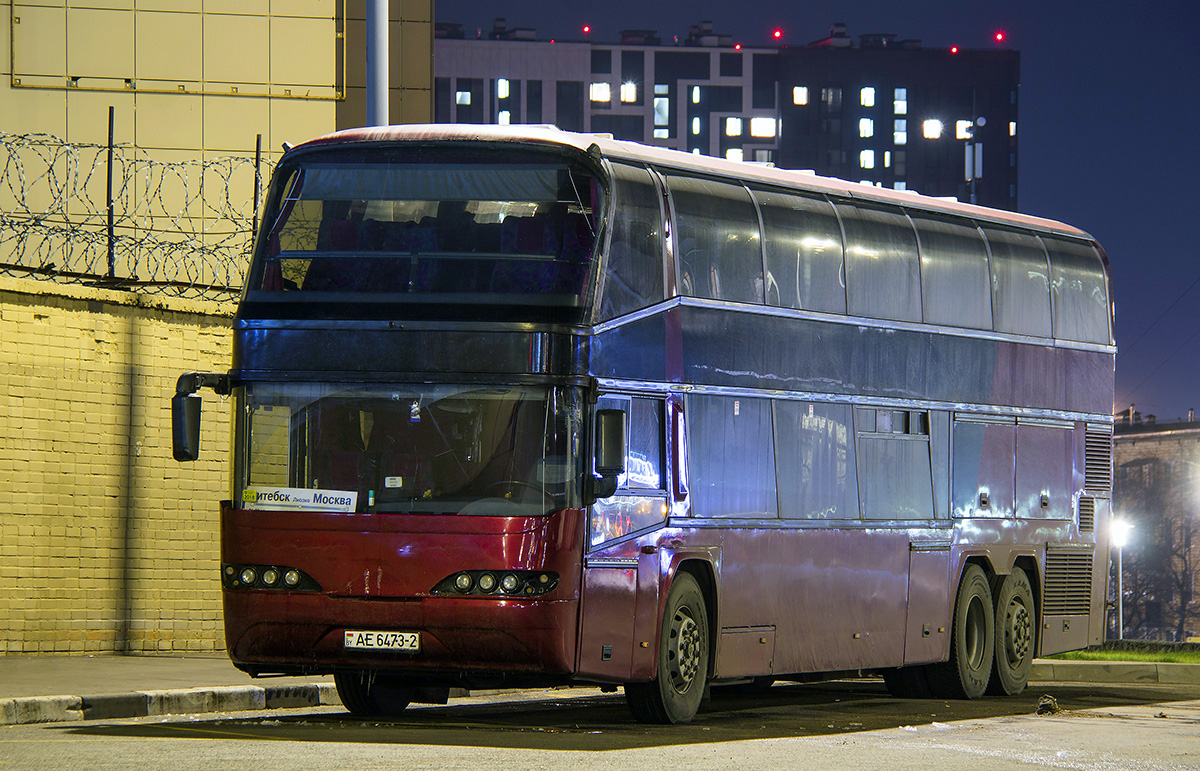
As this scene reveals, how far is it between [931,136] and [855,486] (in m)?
147

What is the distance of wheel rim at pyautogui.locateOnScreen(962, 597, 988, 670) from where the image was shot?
17609 millimetres

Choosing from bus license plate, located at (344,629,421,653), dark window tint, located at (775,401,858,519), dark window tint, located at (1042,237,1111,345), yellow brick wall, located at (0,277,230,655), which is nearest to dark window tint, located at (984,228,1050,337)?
dark window tint, located at (1042,237,1111,345)

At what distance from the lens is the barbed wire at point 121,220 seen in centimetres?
1802

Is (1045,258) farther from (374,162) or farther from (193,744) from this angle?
(193,744)

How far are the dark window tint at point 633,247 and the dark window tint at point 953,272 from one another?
14.2ft

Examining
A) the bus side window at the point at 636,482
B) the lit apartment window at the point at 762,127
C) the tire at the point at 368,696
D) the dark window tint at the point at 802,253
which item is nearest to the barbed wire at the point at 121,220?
the tire at the point at 368,696

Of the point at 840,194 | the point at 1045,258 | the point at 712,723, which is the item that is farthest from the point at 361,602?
the point at 1045,258

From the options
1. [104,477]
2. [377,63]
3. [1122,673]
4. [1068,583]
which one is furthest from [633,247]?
[1122,673]

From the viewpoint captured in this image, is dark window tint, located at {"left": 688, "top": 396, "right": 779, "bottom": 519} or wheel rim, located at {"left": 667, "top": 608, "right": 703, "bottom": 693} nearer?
wheel rim, located at {"left": 667, "top": 608, "right": 703, "bottom": 693}

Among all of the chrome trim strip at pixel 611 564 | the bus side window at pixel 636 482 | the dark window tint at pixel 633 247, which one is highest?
the dark window tint at pixel 633 247

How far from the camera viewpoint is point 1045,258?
62.1ft

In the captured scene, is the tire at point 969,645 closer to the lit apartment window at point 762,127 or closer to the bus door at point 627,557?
the bus door at point 627,557

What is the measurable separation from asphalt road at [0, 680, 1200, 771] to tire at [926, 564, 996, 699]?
29.7 inches

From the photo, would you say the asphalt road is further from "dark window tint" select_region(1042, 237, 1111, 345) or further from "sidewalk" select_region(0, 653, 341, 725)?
"dark window tint" select_region(1042, 237, 1111, 345)
